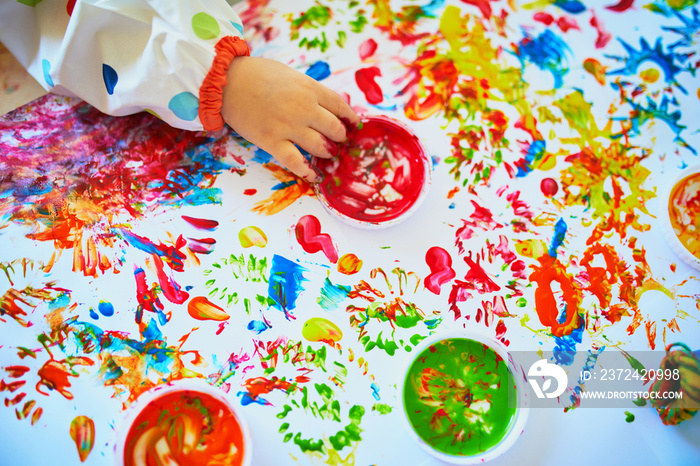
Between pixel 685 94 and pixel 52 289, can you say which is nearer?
pixel 52 289

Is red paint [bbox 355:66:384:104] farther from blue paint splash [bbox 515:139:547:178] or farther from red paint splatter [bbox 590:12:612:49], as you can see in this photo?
red paint splatter [bbox 590:12:612:49]

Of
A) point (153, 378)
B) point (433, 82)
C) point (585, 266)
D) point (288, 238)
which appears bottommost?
point (153, 378)

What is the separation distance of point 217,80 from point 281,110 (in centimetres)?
12

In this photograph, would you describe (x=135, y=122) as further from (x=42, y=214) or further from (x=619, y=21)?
(x=619, y=21)

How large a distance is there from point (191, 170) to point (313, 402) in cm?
49

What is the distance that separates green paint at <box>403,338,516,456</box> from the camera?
72 cm

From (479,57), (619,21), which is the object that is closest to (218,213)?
(479,57)

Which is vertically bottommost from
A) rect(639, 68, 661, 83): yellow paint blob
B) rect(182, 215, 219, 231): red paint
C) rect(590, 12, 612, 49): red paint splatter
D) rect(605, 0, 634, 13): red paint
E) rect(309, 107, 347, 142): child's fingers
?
rect(182, 215, 219, 231): red paint

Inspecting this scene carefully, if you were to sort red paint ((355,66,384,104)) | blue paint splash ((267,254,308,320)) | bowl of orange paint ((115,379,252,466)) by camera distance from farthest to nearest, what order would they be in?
1. red paint ((355,66,384,104))
2. blue paint splash ((267,254,308,320))
3. bowl of orange paint ((115,379,252,466))

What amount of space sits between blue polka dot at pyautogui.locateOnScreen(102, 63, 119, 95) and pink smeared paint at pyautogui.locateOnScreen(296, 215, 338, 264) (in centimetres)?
40

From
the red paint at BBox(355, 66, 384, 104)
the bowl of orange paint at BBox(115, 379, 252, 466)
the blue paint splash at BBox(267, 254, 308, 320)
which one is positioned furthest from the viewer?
the red paint at BBox(355, 66, 384, 104)

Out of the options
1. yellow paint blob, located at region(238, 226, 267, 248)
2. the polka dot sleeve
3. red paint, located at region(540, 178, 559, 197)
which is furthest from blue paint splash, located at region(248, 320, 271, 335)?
red paint, located at region(540, 178, 559, 197)

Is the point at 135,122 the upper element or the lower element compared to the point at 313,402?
upper

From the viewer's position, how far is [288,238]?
2.63 ft
